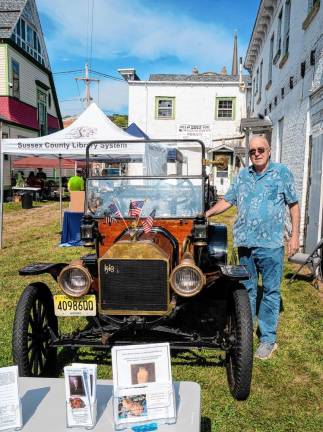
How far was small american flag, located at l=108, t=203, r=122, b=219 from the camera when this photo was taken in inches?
145

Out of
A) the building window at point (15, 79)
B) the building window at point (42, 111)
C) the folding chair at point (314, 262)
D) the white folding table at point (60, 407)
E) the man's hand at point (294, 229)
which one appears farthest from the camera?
the building window at point (42, 111)

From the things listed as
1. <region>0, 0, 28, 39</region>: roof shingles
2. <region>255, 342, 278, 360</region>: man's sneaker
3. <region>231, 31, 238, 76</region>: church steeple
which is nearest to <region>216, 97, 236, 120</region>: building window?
<region>0, 0, 28, 39</region>: roof shingles

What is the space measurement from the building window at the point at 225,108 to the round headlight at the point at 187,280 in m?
19.2

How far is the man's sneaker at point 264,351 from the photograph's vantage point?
361cm

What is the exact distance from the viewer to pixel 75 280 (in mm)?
2953

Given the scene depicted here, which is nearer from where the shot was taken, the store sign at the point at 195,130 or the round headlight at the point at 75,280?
the round headlight at the point at 75,280

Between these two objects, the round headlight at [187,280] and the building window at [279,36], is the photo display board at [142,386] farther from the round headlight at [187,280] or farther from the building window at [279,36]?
the building window at [279,36]

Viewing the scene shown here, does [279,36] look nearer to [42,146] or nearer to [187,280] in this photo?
[42,146]

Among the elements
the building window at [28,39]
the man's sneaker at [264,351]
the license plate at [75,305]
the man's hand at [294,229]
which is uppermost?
the building window at [28,39]

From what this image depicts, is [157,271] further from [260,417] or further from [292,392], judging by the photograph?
[292,392]

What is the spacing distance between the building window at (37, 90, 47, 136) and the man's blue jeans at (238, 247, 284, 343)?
22321 millimetres

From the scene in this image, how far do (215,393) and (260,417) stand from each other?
15.1 inches

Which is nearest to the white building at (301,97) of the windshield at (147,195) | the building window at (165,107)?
the windshield at (147,195)

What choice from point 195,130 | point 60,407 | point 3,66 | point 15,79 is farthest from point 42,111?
point 60,407
